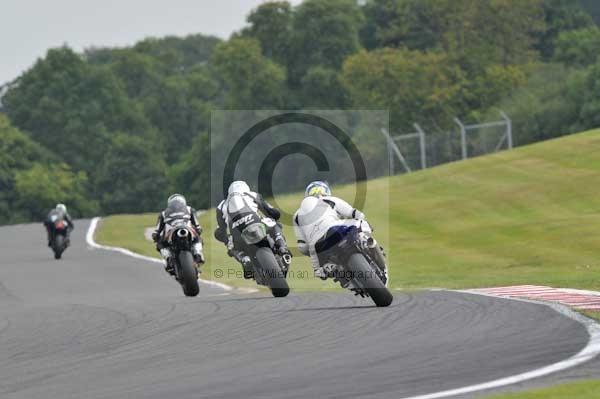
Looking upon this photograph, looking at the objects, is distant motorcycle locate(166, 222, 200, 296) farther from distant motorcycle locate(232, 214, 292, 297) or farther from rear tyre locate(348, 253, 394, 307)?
rear tyre locate(348, 253, 394, 307)

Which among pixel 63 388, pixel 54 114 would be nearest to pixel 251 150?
pixel 54 114

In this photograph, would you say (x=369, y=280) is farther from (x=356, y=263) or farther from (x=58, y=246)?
(x=58, y=246)

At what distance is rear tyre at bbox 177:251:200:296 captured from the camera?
62.1ft

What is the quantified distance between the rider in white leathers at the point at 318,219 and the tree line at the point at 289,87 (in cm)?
5348

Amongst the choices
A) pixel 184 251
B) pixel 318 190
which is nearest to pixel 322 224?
pixel 318 190

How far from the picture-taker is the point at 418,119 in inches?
3255

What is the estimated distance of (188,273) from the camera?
19094mm

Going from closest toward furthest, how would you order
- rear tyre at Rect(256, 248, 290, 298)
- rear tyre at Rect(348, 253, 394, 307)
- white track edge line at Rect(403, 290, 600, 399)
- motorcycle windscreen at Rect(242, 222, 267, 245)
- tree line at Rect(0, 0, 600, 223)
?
white track edge line at Rect(403, 290, 600, 399) < rear tyre at Rect(348, 253, 394, 307) < rear tyre at Rect(256, 248, 290, 298) < motorcycle windscreen at Rect(242, 222, 267, 245) < tree line at Rect(0, 0, 600, 223)

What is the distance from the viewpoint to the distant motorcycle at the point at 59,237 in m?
35.9

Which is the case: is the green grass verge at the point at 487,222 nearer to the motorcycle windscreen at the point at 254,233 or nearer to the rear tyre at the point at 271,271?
the rear tyre at the point at 271,271

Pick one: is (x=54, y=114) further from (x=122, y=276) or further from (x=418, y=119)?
(x=122, y=276)

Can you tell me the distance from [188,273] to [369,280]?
190 inches

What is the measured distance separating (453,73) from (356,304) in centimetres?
7014

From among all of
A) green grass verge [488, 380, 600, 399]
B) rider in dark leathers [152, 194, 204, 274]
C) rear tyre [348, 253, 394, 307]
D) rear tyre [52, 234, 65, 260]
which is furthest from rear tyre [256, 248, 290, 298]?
rear tyre [52, 234, 65, 260]
